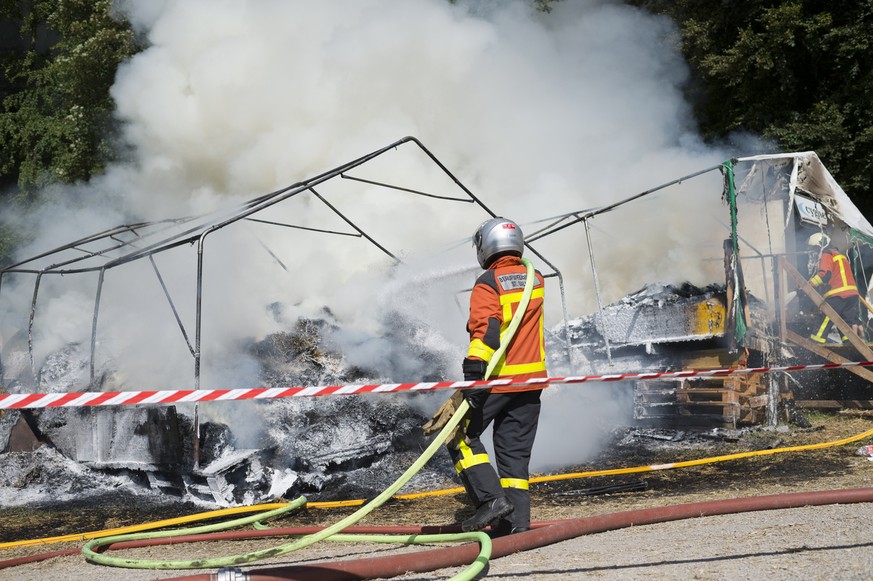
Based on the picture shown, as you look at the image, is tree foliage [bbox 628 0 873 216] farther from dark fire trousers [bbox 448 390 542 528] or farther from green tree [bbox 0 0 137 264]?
green tree [bbox 0 0 137 264]

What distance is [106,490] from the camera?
23.3ft

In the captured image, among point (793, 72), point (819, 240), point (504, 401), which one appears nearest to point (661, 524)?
point (504, 401)

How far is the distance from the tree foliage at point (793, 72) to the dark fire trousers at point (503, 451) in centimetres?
1166

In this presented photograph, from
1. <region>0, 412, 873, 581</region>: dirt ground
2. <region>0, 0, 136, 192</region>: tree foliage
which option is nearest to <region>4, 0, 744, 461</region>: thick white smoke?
<region>0, 0, 136, 192</region>: tree foliage

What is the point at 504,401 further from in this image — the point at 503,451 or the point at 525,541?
the point at 525,541

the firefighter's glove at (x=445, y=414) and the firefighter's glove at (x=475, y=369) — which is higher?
the firefighter's glove at (x=475, y=369)

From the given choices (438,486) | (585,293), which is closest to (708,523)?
(438,486)

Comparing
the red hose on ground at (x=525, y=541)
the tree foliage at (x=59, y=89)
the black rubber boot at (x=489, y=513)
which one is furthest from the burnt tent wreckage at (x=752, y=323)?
the tree foliage at (x=59, y=89)

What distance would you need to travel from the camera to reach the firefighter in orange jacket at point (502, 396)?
4219 millimetres

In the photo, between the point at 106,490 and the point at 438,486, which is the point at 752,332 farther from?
the point at 106,490

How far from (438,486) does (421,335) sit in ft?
7.90

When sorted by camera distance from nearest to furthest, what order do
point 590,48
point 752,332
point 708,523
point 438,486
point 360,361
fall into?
point 708,523, point 438,486, point 360,361, point 752,332, point 590,48

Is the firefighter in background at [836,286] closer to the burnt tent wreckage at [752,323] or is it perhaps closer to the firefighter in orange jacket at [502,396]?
the burnt tent wreckage at [752,323]

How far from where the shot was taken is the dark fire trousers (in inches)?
168
